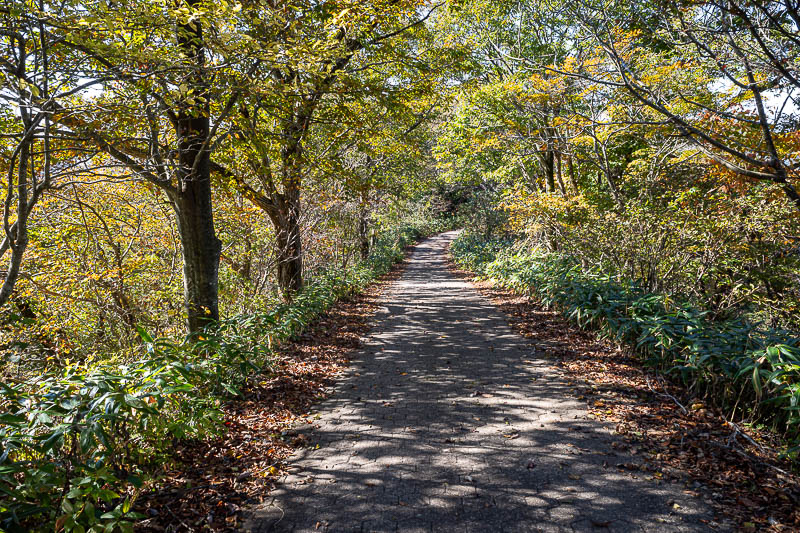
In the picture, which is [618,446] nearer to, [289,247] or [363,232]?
[289,247]

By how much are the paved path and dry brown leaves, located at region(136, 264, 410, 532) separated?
232mm

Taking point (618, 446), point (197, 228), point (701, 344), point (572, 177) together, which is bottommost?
point (618, 446)

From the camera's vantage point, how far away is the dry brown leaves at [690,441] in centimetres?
293

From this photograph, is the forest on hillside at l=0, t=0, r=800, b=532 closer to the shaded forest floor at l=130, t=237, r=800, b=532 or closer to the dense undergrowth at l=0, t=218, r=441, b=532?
the dense undergrowth at l=0, t=218, r=441, b=532

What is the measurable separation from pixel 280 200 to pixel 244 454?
5.73 m

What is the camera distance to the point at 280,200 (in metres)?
8.49

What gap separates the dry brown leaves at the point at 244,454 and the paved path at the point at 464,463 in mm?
232

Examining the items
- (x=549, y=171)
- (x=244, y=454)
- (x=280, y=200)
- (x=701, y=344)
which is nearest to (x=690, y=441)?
(x=701, y=344)

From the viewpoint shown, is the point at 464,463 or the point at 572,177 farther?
the point at 572,177

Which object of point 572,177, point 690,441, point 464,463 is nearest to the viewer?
point 464,463

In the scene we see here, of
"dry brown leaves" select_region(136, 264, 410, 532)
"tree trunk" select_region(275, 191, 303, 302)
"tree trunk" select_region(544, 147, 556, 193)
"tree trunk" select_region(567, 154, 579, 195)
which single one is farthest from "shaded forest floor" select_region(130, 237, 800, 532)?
"tree trunk" select_region(544, 147, 556, 193)

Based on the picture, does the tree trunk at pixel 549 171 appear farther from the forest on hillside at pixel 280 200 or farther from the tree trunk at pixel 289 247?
the tree trunk at pixel 289 247

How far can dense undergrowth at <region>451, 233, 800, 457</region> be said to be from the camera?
3748mm

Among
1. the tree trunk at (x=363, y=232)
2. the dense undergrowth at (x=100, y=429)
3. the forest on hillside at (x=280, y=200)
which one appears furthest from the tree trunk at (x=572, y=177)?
the dense undergrowth at (x=100, y=429)
